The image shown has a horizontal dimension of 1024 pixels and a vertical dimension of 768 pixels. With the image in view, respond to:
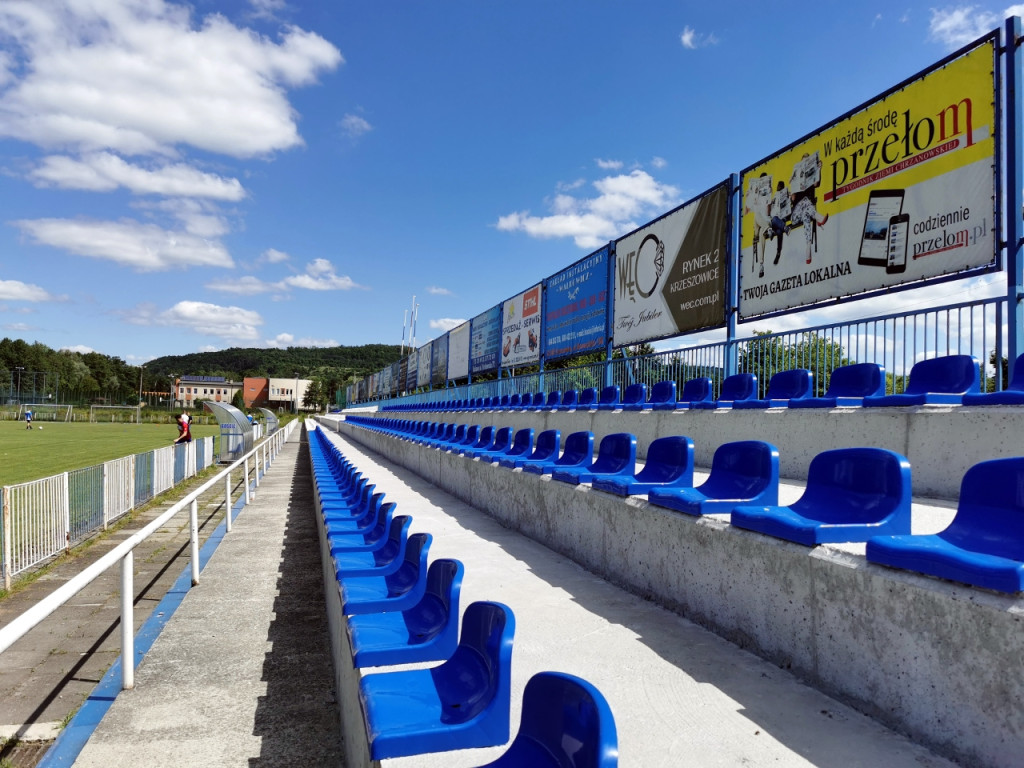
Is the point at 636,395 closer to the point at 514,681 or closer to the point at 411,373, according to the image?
the point at 514,681

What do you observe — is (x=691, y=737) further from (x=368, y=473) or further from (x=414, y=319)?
(x=414, y=319)

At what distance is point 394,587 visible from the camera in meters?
3.30

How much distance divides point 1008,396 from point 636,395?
518cm

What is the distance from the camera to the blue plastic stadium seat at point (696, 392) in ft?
23.7

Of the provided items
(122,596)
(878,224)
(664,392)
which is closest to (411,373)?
(664,392)

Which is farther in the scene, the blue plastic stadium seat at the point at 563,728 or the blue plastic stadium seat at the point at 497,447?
the blue plastic stadium seat at the point at 497,447

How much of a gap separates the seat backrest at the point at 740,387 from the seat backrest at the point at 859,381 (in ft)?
3.28

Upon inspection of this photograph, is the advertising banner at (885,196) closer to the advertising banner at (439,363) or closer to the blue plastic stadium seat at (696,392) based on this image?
the blue plastic stadium seat at (696,392)

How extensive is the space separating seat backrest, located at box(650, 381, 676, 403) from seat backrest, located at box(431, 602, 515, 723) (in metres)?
6.03

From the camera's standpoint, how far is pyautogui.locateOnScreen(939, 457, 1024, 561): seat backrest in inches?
88.2

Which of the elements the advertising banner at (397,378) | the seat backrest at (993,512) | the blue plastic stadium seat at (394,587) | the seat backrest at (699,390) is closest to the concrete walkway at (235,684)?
the blue plastic stadium seat at (394,587)

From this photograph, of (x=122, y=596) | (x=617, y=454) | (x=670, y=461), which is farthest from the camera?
(x=617, y=454)

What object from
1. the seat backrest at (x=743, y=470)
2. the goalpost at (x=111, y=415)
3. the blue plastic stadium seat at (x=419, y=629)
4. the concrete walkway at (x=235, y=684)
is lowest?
the goalpost at (x=111, y=415)

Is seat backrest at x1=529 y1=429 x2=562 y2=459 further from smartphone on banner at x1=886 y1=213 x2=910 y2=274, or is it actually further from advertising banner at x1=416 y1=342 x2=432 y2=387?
advertising banner at x1=416 y1=342 x2=432 y2=387
